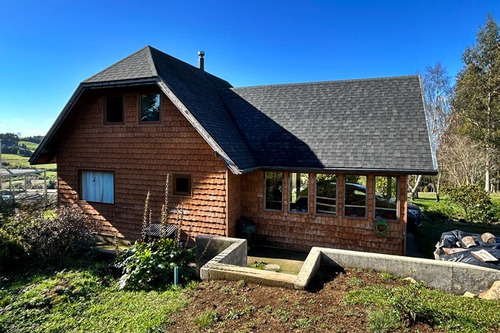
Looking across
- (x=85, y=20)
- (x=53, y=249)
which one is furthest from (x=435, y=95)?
(x=53, y=249)

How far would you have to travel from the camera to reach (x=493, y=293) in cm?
462

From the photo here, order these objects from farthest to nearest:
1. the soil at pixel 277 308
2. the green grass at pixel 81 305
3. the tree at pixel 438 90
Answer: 1. the tree at pixel 438 90
2. the green grass at pixel 81 305
3. the soil at pixel 277 308

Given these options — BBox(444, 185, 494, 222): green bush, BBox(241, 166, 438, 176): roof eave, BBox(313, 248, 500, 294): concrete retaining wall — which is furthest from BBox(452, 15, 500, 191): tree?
BBox(313, 248, 500, 294): concrete retaining wall

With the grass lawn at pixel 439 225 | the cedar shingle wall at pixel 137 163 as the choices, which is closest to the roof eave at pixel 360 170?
the cedar shingle wall at pixel 137 163

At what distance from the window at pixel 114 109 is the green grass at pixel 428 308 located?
362 inches

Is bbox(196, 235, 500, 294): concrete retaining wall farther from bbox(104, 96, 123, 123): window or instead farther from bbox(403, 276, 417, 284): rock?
bbox(104, 96, 123, 123): window

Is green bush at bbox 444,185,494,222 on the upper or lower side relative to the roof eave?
lower

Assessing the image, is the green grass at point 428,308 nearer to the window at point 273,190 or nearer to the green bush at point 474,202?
the window at point 273,190

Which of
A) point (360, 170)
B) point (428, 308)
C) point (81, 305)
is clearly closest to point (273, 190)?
point (360, 170)

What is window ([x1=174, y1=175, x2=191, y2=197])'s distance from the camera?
9258mm

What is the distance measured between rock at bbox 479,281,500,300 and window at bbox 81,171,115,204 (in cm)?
1058

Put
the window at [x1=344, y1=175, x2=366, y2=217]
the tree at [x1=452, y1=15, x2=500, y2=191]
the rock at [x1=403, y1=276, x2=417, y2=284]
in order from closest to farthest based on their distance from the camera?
the rock at [x1=403, y1=276, x2=417, y2=284]
the window at [x1=344, y1=175, x2=366, y2=217]
the tree at [x1=452, y1=15, x2=500, y2=191]

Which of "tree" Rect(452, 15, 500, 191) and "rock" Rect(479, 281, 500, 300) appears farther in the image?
"tree" Rect(452, 15, 500, 191)

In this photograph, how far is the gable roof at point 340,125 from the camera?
864cm
